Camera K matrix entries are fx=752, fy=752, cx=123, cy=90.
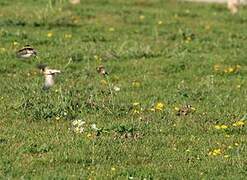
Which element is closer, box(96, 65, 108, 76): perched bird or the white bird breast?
the white bird breast

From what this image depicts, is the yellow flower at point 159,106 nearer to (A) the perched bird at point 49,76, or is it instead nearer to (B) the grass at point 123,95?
(B) the grass at point 123,95

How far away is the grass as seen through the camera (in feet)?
29.9

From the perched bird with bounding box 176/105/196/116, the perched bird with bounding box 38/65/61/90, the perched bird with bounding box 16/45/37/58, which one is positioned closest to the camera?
the perched bird with bounding box 176/105/196/116

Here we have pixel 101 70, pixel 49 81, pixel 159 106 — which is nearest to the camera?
pixel 159 106

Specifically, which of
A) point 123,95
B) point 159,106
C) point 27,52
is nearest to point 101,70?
point 123,95

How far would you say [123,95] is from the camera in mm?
12867

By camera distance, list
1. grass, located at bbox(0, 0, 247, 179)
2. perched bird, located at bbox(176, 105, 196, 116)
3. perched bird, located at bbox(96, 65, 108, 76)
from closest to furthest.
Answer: grass, located at bbox(0, 0, 247, 179), perched bird, located at bbox(176, 105, 196, 116), perched bird, located at bbox(96, 65, 108, 76)

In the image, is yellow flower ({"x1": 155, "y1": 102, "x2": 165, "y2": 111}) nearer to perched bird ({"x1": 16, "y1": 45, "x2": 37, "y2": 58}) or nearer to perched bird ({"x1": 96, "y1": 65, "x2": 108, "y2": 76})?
perched bird ({"x1": 96, "y1": 65, "x2": 108, "y2": 76})

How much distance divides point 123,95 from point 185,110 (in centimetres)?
153

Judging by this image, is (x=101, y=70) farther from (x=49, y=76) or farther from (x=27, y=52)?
(x=27, y=52)

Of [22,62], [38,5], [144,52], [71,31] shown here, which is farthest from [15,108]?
[38,5]

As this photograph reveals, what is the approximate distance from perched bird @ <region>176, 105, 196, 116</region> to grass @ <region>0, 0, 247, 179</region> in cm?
9

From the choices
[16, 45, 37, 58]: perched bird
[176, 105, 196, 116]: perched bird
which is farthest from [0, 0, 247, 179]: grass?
[16, 45, 37, 58]: perched bird

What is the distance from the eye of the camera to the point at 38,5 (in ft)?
74.2
